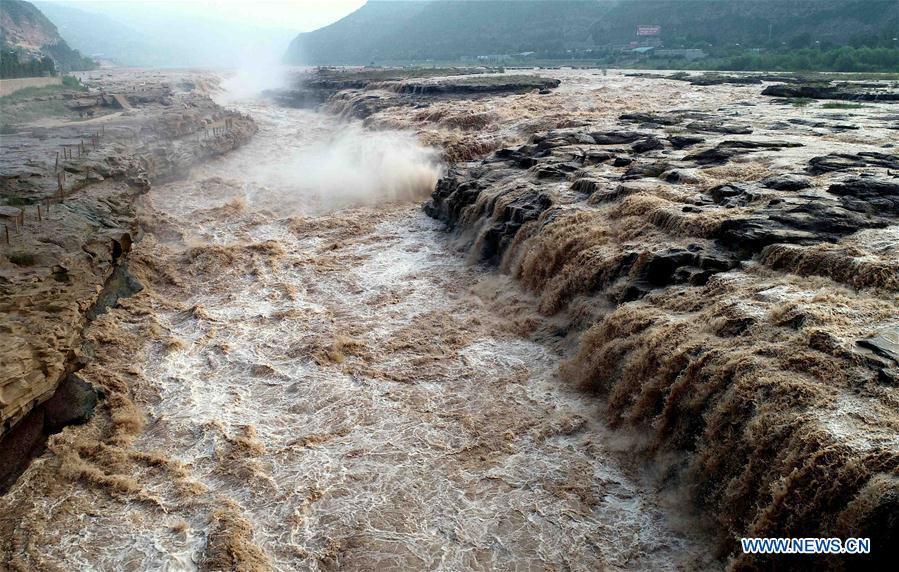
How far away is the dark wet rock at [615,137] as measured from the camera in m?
19.6

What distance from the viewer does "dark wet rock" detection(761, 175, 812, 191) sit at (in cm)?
1250

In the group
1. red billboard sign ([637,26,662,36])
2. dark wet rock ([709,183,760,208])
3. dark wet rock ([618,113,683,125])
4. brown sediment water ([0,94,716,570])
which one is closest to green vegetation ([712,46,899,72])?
dark wet rock ([618,113,683,125])

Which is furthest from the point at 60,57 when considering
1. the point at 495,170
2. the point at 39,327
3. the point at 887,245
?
the point at 887,245

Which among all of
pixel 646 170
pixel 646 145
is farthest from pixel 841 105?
pixel 646 170

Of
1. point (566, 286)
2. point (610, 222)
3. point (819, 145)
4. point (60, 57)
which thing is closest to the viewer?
point (566, 286)

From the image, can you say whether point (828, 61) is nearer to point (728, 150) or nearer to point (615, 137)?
point (615, 137)

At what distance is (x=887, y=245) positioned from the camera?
923cm

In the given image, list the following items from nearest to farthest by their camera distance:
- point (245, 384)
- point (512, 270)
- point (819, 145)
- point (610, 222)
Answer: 1. point (245, 384)
2. point (610, 222)
3. point (512, 270)
4. point (819, 145)

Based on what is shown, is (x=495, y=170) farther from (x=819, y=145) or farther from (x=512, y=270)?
(x=819, y=145)

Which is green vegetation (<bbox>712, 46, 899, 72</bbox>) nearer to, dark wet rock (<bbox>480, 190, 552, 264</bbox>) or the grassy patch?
the grassy patch

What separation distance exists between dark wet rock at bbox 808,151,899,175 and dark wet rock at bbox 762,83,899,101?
14.4 metres

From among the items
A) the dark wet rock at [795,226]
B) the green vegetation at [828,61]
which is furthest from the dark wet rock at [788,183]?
the green vegetation at [828,61]

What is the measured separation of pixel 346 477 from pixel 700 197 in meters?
8.94

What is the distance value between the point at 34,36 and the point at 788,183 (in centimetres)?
11873
